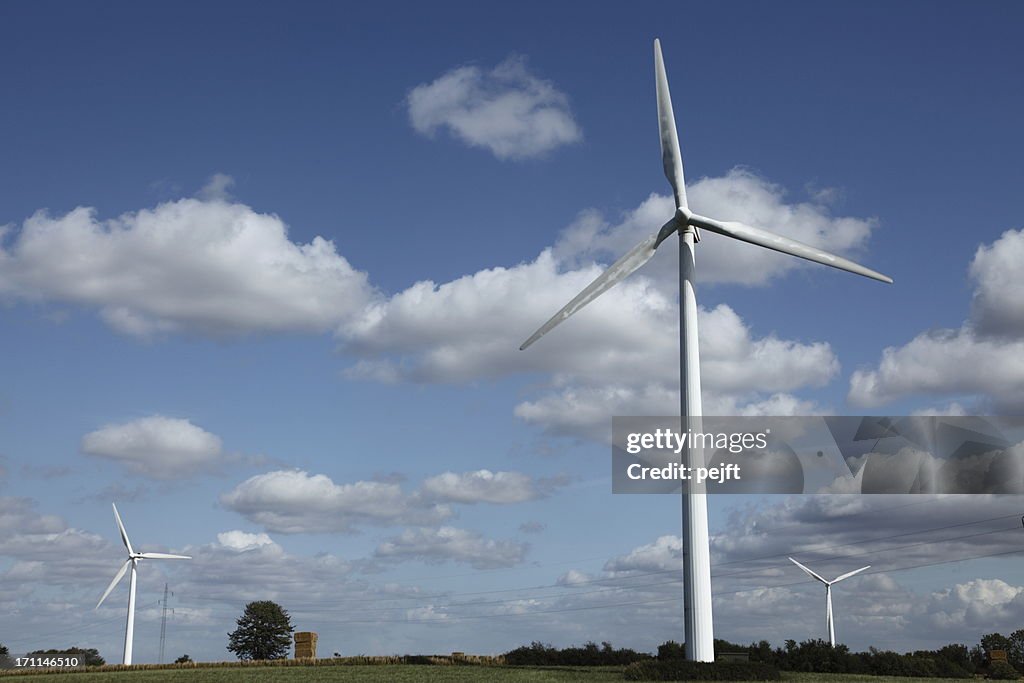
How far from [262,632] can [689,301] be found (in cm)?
14952

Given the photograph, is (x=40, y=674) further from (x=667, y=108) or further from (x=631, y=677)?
(x=667, y=108)

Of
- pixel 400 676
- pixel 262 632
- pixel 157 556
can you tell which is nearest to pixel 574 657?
pixel 400 676

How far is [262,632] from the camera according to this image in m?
189

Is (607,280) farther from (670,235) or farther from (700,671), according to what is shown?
(700,671)

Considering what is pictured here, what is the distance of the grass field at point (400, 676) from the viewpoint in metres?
55.8

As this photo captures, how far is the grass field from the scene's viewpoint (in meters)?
55.8

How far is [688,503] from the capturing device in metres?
60.9

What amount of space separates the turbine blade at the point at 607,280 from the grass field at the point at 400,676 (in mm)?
Result: 21866

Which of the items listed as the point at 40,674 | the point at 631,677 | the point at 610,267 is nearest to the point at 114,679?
the point at 40,674

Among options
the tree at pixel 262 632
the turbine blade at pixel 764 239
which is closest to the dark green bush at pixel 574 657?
the turbine blade at pixel 764 239

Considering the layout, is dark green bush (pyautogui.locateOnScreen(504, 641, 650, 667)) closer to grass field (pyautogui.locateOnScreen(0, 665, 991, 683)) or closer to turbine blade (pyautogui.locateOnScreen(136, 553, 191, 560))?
grass field (pyautogui.locateOnScreen(0, 665, 991, 683))

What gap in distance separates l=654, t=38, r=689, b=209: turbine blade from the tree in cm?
14606

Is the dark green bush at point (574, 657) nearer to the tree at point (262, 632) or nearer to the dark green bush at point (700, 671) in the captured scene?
the dark green bush at point (700, 671)

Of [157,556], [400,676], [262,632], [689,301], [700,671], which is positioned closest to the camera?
[700,671]
